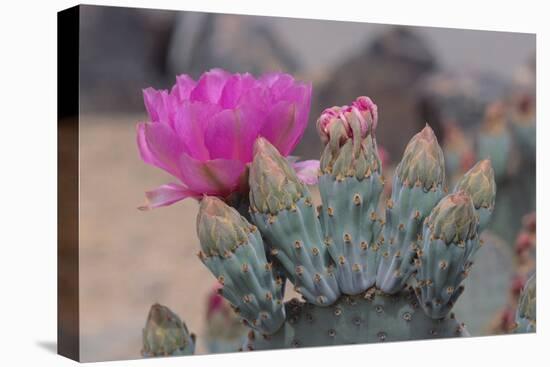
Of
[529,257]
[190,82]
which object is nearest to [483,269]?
[529,257]

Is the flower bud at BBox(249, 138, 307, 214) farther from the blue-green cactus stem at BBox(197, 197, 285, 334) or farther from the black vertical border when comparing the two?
the black vertical border

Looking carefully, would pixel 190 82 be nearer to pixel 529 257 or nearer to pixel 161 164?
pixel 161 164

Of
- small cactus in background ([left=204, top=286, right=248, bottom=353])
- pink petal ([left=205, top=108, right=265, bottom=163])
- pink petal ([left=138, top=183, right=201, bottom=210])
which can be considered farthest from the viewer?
small cactus in background ([left=204, top=286, right=248, bottom=353])

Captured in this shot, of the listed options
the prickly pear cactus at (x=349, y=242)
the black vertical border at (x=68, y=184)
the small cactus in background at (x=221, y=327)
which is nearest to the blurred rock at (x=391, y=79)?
the prickly pear cactus at (x=349, y=242)

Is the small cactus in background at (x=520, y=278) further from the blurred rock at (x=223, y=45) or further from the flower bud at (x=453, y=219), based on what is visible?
the blurred rock at (x=223, y=45)

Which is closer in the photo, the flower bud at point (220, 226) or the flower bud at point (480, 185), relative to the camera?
the flower bud at point (220, 226)

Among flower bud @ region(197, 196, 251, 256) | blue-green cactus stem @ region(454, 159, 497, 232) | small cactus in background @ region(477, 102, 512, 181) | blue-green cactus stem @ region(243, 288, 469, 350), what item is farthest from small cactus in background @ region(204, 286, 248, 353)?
small cactus in background @ region(477, 102, 512, 181)
